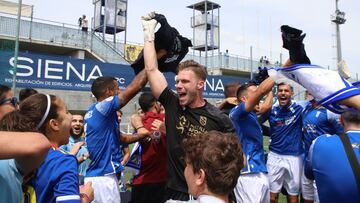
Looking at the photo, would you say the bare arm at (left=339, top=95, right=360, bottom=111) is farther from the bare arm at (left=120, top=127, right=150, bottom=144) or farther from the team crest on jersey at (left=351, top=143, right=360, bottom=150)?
the bare arm at (left=120, top=127, right=150, bottom=144)

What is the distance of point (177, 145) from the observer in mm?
3332

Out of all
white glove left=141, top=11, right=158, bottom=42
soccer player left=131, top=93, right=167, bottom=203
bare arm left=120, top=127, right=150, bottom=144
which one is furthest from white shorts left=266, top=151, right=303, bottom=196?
white glove left=141, top=11, right=158, bottom=42

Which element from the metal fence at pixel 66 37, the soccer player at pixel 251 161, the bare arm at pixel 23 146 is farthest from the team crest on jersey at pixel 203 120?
the metal fence at pixel 66 37

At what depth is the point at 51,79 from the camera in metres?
18.3

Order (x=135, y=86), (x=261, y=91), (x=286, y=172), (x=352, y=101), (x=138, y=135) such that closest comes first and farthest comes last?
1. (x=352, y=101)
2. (x=135, y=86)
3. (x=261, y=91)
4. (x=138, y=135)
5. (x=286, y=172)

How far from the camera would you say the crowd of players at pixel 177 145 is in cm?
191

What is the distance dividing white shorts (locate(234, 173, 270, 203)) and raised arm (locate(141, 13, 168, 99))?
2104mm

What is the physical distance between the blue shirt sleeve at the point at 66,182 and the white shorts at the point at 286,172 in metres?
4.63

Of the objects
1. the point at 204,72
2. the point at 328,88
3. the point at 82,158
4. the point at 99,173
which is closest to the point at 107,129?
the point at 99,173

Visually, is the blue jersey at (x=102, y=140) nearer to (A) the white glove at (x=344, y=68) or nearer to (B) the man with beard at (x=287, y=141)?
(A) the white glove at (x=344, y=68)

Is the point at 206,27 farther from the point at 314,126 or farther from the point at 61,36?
the point at 314,126

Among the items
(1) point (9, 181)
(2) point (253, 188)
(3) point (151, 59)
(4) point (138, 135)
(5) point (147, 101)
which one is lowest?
(2) point (253, 188)

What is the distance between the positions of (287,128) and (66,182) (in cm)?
461

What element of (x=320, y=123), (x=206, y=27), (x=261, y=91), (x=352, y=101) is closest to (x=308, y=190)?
(x=320, y=123)
